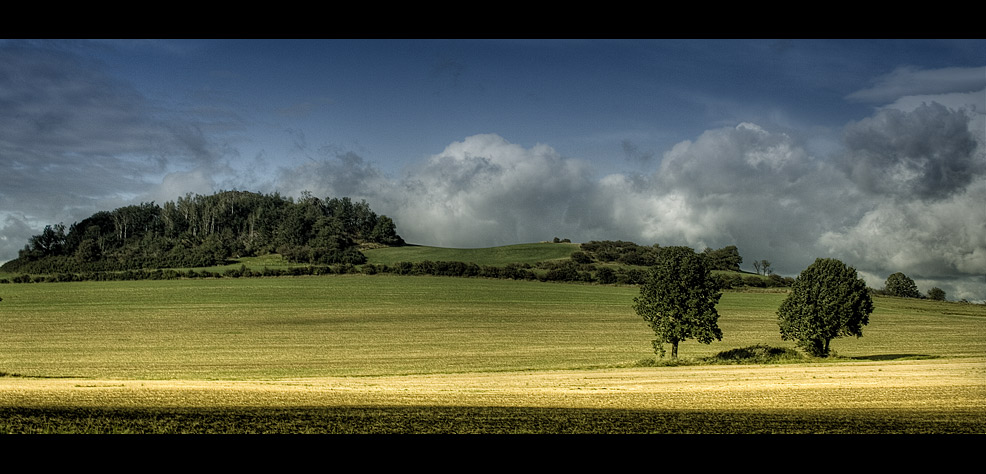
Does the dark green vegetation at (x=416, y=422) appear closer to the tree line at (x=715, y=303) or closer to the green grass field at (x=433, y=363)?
the green grass field at (x=433, y=363)

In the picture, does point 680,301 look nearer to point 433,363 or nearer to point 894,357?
point 433,363

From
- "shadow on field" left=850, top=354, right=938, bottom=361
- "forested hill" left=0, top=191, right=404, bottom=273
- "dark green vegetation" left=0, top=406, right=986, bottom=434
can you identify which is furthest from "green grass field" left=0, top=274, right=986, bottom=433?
"forested hill" left=0, top=191, right=404, bottom=273

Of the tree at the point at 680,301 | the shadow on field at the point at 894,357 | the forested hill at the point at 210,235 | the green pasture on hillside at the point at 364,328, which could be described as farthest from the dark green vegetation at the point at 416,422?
the forested hill at the point at 210,235

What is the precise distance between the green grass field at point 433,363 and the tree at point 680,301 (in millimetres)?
4047

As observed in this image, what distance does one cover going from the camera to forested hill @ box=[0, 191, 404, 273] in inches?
4171

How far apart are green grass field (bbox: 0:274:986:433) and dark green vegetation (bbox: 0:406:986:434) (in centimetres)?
10

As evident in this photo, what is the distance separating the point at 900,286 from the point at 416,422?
135202 millimetres

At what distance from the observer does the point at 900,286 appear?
403 ft

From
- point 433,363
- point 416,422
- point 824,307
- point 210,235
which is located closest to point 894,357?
point 824,307

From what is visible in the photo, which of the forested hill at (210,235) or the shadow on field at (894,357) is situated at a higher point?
the forested hill at (210,235)

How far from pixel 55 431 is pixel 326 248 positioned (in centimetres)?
10215

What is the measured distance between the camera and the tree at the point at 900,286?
12005cm

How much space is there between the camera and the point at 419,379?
36.0 metres
